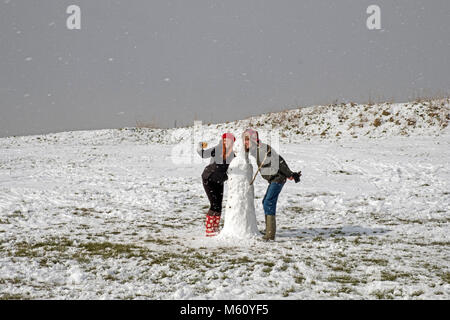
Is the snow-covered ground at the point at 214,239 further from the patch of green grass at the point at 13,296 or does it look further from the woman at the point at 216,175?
the woman at the point at 216,175

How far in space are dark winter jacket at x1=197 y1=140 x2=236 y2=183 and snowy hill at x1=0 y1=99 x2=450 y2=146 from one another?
18395mm

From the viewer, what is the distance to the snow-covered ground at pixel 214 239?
4902 mm

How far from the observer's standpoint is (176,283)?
4969mm

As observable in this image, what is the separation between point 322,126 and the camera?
27016 millimetres

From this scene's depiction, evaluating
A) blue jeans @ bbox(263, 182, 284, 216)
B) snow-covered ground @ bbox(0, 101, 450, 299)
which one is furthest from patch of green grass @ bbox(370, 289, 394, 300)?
blue jeans @ bbox(263, 182, 284, 216)

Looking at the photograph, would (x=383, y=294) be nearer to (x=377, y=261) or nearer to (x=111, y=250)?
(x=377, y=261)

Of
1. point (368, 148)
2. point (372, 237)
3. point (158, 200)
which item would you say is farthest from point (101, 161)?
point (372, 237)

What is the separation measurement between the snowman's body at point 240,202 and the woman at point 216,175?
0.36m

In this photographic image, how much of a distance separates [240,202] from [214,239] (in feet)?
2.75

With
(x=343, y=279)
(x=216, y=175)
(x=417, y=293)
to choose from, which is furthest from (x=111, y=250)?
(x=417, y=293)

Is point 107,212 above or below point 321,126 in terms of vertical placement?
below

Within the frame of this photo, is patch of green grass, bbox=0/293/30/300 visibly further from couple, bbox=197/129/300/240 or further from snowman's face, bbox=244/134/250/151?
snowman's face, bbox=244/134/250/151
